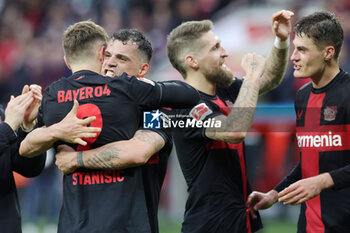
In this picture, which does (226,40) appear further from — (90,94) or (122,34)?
(90,94)

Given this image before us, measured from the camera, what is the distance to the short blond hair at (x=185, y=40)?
4.23m

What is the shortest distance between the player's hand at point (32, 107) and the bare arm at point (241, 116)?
3.93 feet

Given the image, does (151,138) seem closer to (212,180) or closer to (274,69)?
(212,180)

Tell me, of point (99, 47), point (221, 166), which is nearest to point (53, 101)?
point (99, 47)

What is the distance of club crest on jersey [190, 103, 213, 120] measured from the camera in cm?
375

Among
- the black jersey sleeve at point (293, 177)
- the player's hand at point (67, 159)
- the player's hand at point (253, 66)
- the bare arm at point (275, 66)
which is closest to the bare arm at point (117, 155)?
the player's hand at point (67, 159)

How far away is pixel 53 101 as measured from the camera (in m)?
3.42

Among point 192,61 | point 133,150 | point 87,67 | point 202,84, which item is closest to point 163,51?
point 192,61

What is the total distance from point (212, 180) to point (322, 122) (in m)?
0.87

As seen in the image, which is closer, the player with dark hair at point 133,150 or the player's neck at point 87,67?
the player with dark hair at point 133,150

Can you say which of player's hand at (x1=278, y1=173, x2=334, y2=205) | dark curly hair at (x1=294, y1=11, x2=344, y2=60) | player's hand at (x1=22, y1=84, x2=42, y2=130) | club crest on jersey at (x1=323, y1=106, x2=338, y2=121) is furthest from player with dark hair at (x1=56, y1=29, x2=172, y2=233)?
dark curly hair at (x1=294, y1=11, x2=344, y2=60)

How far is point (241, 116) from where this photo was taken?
11.7 ft

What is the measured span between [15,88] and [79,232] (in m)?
7.48

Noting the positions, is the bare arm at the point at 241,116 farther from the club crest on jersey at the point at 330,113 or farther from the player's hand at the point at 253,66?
the club crest on jersey at the point at 330,113
